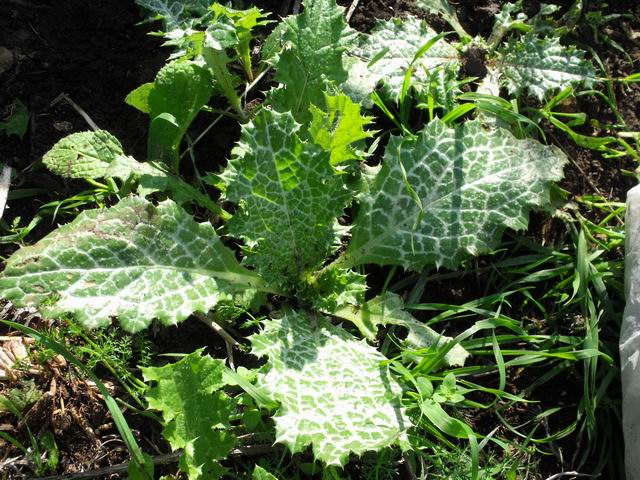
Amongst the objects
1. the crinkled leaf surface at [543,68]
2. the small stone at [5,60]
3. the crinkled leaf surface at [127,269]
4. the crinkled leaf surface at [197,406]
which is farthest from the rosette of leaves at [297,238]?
the small stone at [5,60]

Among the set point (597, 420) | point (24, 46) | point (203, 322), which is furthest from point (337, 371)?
point (24, 46)

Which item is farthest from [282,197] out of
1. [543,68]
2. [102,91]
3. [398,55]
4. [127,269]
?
[543,68]

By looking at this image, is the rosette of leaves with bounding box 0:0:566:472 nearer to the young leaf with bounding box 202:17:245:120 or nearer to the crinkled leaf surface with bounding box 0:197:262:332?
the crinkled leaf surface with bounding box 0:197:262:332

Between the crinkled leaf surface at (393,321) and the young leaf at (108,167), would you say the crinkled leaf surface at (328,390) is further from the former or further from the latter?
the young leaf at (108,167)

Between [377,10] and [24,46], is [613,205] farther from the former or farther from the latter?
[24,46]

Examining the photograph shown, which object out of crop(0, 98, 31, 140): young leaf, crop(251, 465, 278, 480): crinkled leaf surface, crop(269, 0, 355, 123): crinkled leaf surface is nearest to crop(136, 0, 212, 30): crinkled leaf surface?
crop(269, 0, 355, 123): crinkled leaf surface

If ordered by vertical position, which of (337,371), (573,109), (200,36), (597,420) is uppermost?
(200,36)
